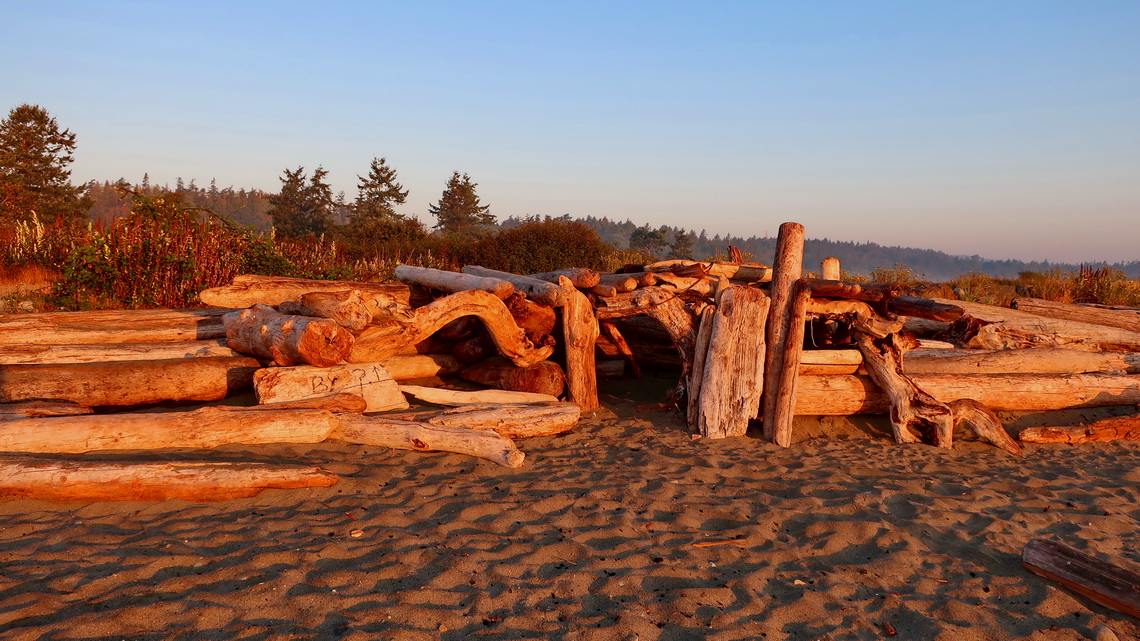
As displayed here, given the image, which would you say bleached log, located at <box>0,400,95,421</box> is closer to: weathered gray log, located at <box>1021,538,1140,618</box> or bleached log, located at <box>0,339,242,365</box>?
bleached log, located at <box>0,339,242,365</box>

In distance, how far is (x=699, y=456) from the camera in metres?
5.76

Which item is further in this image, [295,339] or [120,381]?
[120,381]

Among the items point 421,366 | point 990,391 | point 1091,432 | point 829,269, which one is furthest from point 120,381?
point 1091,432

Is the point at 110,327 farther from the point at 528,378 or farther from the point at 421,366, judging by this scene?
the point at 528,378

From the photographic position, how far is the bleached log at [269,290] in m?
7.13

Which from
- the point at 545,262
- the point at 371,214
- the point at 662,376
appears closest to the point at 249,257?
the point at 545,262

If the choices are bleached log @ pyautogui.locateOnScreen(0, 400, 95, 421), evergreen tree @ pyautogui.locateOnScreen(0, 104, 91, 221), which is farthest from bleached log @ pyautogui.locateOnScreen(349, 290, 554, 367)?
evergreen tree @ pyautogui.locateOnScreen(0, 104, 91, 221)

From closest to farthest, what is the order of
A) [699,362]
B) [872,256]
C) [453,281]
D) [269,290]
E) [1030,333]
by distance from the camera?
[699,362], [269,290], [453,281], [1030,333], [872,256]

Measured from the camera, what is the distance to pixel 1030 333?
790 centimetres

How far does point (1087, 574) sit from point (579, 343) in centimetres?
482

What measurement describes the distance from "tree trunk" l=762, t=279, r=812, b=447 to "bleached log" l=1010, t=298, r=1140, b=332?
13.5 feet

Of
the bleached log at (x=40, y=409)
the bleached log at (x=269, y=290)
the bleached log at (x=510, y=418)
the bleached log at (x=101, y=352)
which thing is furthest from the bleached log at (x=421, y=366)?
the bleached log at (x=40, y=409)

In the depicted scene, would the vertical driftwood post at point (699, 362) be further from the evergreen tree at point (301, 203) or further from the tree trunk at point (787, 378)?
the evergreen tree at point (301, 203)

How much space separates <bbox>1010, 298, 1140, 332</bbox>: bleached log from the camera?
8336 mm
